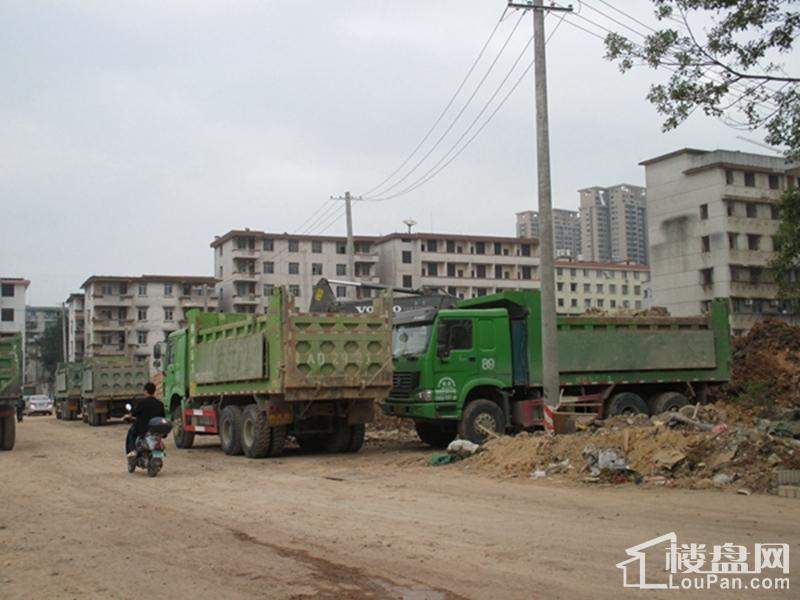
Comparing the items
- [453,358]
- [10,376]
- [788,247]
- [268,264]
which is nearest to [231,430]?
[453,358]

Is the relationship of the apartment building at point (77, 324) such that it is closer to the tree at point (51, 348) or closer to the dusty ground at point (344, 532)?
the tree at point (51, 348)

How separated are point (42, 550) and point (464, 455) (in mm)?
8363

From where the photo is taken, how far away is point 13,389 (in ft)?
59.7

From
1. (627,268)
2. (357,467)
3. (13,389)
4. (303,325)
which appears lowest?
(357,467)

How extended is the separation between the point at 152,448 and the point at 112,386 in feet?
70.2

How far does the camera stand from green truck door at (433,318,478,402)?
52.1 feet

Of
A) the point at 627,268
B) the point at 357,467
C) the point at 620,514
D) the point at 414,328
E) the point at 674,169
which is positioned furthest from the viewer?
the point at 627,268

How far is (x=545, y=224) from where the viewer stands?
1527cm

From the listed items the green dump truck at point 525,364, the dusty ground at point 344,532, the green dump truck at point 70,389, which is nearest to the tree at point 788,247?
the dusty ground at point 344,532

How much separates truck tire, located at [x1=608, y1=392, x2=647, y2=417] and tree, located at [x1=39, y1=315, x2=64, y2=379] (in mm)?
86086

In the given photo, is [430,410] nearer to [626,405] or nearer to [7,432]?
[626,405]

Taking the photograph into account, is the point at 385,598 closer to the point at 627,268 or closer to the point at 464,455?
the point at 464,455

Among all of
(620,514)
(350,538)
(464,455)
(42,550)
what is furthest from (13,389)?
(620,514)

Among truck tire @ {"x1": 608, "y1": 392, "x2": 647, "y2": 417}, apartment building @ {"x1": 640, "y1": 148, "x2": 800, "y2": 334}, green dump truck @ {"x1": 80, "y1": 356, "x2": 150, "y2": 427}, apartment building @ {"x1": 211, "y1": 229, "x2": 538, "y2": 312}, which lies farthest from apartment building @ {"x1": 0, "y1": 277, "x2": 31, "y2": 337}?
truck tire @ {"x1": 608, "y1": 392, "x2": 647, "y2": 417}
